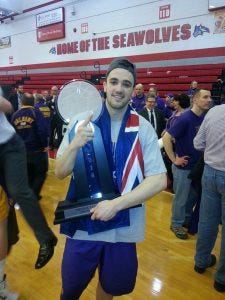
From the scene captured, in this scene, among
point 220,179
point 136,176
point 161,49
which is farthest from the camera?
point 161,49

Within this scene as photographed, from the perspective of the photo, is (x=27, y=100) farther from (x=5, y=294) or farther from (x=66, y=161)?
(x=66, y=161)

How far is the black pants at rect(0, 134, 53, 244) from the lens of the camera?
180 cm

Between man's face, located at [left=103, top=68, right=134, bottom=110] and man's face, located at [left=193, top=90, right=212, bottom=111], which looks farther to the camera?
man's face, located at [left=193, top=90, right=212, bottom=111]

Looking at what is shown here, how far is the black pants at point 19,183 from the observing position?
1799mm

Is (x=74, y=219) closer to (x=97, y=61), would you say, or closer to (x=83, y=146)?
(x=83, y=146)

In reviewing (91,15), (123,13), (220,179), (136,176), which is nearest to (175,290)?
(220,179)

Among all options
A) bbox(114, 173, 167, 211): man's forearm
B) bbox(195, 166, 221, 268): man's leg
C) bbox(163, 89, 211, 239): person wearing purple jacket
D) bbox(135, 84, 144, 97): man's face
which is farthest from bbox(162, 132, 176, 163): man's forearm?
bbox(135, 84, 144, 97): man's face

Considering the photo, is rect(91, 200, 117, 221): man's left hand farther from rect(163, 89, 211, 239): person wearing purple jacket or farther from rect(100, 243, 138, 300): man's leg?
rect(163, 89, 211, 239): person wearing purple jacket

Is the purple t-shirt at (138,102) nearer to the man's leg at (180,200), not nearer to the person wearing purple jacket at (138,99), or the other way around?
the person wearing purple jacket at (138,99)

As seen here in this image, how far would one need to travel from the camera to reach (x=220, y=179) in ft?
7.54

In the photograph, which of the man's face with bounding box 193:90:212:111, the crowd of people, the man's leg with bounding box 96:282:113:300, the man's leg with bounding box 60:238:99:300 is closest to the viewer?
the crowd of people

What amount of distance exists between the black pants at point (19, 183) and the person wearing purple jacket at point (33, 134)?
204 cm

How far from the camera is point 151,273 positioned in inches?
103

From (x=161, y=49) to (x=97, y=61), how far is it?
304cm
